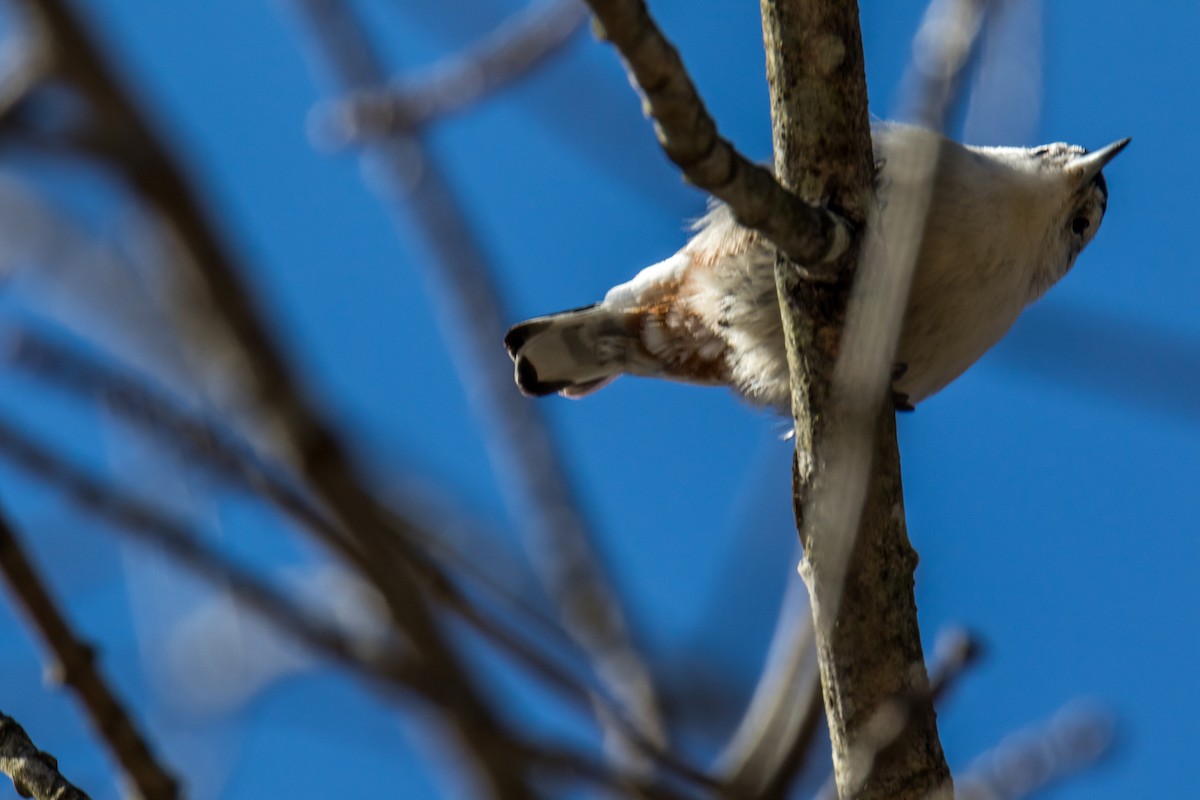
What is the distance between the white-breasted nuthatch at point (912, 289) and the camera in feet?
7.58

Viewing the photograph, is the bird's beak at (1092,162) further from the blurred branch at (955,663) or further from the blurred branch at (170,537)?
the blurred branch at (170,537)

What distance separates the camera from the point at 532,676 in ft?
4.58

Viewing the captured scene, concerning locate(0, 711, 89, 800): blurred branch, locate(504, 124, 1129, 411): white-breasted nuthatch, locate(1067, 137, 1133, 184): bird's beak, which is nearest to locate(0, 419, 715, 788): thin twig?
locate(0, 711, 89, 800): blurred branch

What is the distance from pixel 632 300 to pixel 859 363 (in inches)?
51.6

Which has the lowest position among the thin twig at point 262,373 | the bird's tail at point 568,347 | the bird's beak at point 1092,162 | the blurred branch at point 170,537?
the blurred branch at point 170,537

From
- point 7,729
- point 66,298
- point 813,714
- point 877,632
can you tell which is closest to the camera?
point 7,729

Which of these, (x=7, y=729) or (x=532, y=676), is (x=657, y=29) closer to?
(x=532, y=676)

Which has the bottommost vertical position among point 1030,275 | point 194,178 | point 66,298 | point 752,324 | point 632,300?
point 194,178

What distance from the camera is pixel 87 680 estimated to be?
4.45 ft

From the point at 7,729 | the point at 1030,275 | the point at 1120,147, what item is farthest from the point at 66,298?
the point at 1120,147

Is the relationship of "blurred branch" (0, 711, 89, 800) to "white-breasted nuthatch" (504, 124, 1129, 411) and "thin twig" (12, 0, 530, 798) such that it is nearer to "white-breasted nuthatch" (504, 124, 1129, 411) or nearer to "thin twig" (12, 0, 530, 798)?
"thin twig" (12, 0, 530, 798)

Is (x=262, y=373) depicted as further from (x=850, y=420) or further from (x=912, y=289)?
(x=912, y=289)

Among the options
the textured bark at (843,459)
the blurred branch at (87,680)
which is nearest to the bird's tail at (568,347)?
the textured bark at (843,459)

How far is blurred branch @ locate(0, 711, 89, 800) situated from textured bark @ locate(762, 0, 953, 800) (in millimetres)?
851
